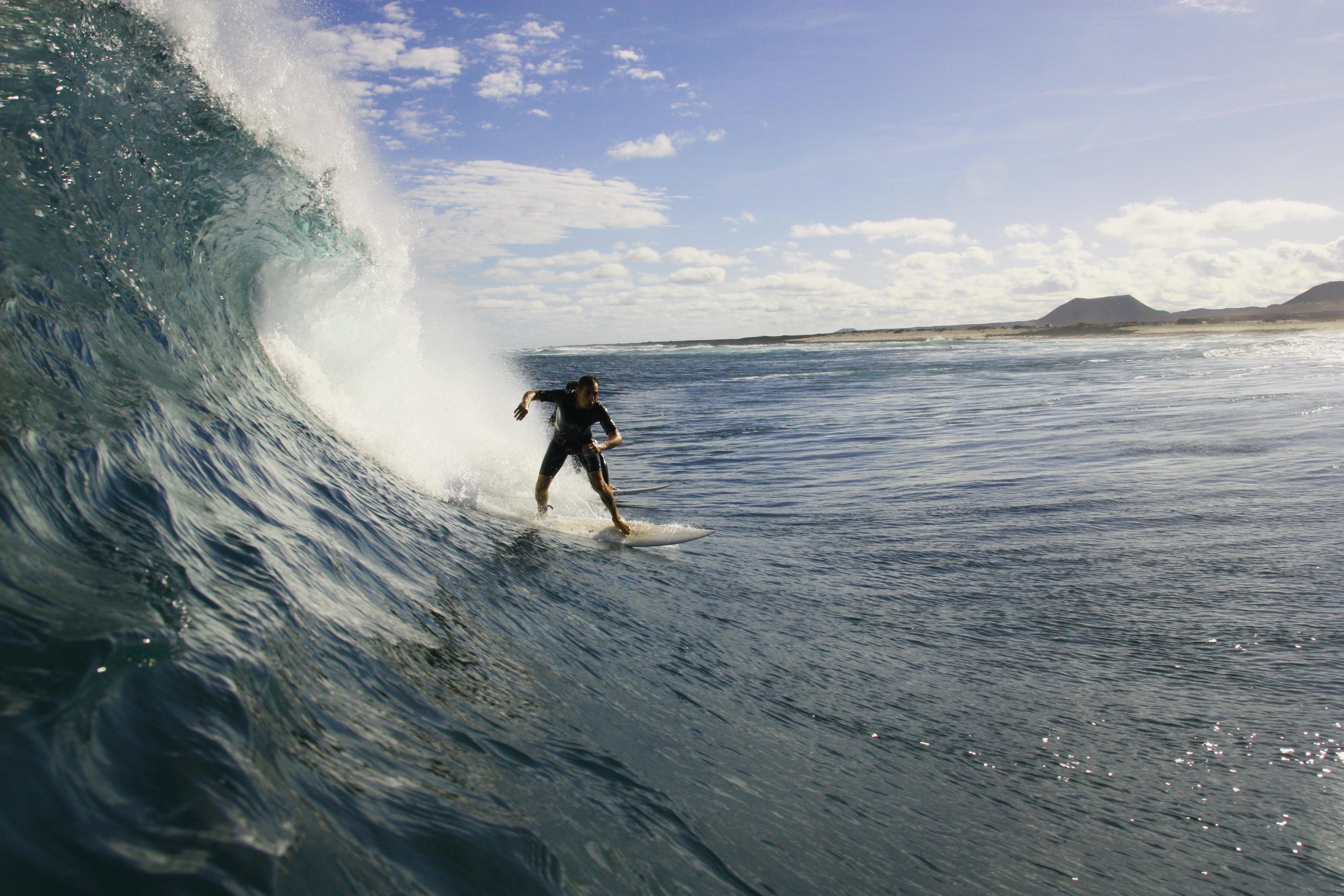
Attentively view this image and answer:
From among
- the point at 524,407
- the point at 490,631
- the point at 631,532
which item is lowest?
the point at 631,532

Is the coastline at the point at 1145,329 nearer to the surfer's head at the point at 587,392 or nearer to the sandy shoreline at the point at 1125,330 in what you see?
the sandy shoreline at the point at 1125,330

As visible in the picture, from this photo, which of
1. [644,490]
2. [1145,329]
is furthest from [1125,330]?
[644,490]

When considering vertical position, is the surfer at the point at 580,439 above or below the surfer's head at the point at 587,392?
below

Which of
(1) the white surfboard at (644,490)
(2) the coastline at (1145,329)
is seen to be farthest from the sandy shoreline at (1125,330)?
(1) the white surfboard at (644,490)

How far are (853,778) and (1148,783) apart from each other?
4.37ft

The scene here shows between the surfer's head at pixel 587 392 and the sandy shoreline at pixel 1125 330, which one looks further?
the sandy shoreline at pixel 1125 330

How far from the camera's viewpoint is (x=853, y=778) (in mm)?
3531

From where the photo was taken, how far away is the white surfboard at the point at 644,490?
11.6 metres

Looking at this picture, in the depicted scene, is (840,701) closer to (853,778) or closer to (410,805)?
(853,778)

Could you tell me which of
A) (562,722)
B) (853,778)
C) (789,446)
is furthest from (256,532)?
(789,446)

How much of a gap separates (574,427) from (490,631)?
4.56 metres

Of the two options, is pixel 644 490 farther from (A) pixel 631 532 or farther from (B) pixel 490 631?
(B) pixel 490 631

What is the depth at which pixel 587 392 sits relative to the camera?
28.6 feet

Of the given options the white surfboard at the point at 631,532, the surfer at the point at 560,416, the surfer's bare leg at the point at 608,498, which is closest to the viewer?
the white surfboard at the point at 631,532
